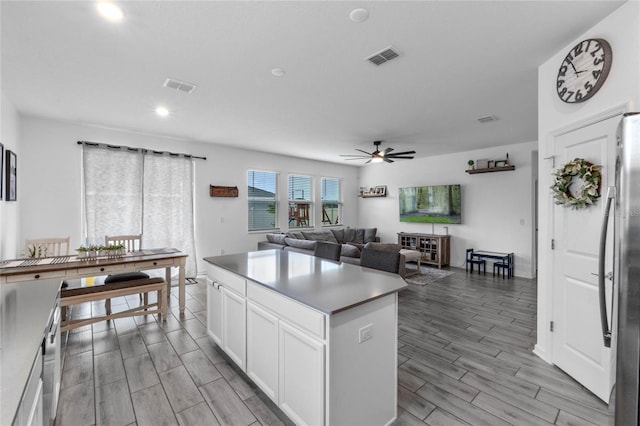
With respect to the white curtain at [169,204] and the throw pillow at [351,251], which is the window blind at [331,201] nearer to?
the throw pillow at [351,251]

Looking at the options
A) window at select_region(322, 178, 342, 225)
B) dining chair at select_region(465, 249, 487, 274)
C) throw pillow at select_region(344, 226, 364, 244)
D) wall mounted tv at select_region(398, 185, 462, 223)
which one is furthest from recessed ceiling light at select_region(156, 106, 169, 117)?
dining chair at select_region(465, 249, 487, 274)

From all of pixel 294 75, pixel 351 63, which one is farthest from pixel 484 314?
pixel 294 75

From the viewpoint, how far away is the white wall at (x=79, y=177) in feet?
13.8

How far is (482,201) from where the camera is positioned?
6355 mm

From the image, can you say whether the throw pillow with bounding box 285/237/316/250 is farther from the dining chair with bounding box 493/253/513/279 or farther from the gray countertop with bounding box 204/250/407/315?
the dining chair with bounding box 493/253/513/279

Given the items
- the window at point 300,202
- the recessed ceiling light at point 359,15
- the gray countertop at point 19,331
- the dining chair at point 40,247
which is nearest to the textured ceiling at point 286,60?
the recessed ceiling light at point 359,15

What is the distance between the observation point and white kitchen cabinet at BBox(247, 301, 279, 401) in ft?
6.17

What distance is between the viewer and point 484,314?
3703 mm

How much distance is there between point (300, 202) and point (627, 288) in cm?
681

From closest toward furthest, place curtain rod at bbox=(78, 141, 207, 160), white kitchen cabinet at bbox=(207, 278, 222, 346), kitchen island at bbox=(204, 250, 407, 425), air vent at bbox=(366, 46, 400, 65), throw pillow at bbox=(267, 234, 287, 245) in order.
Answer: kitchen island at bbox=(204, 250, 407, 425), air vent at bbox=(366, 46, 400, 65), white kitchen cabinet at bbox=(207, 278, 222, 346), curtain rod at bbox=(78, 141, 207, 160), throw pillow at bbox=(267, 234, 287, 245)

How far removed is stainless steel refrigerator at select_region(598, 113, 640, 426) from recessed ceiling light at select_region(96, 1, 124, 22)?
2.90 meters

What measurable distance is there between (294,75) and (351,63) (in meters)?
0.60

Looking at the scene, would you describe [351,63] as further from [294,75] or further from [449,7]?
[449,7]

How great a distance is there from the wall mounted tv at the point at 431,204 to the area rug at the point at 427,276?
4.28 ft
